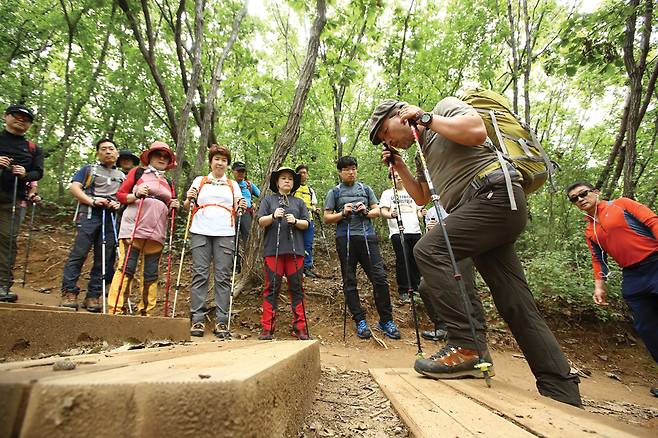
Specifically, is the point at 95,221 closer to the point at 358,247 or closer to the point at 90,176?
the point at 90,176

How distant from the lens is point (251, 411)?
2.81 ft

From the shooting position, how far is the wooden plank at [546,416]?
1.28 m

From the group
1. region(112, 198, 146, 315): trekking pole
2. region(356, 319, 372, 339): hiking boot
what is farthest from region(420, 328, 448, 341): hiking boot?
region(112, 198, 146, 315): trekking pole

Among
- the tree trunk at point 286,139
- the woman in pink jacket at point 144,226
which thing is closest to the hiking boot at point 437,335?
the tree trunk at point 286,139

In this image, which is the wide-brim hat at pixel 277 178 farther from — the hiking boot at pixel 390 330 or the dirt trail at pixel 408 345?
the hiking boot at pixel 390 330

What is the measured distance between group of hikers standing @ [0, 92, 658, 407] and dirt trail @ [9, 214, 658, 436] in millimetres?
571

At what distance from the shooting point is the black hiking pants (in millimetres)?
5840

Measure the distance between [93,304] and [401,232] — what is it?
511 cm

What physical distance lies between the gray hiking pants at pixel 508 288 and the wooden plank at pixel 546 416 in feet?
1.82

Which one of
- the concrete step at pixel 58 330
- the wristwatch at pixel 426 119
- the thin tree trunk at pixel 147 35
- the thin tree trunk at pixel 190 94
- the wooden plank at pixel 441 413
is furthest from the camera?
the thin tree trunk at pixel 190 94

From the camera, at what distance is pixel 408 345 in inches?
226

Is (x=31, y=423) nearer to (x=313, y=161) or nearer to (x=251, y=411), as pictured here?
(x=251, y=411)

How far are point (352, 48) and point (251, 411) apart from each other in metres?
10.9

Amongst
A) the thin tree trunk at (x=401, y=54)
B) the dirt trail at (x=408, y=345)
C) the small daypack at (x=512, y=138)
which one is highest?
the thin tree trunk at (x=401, y=54)
